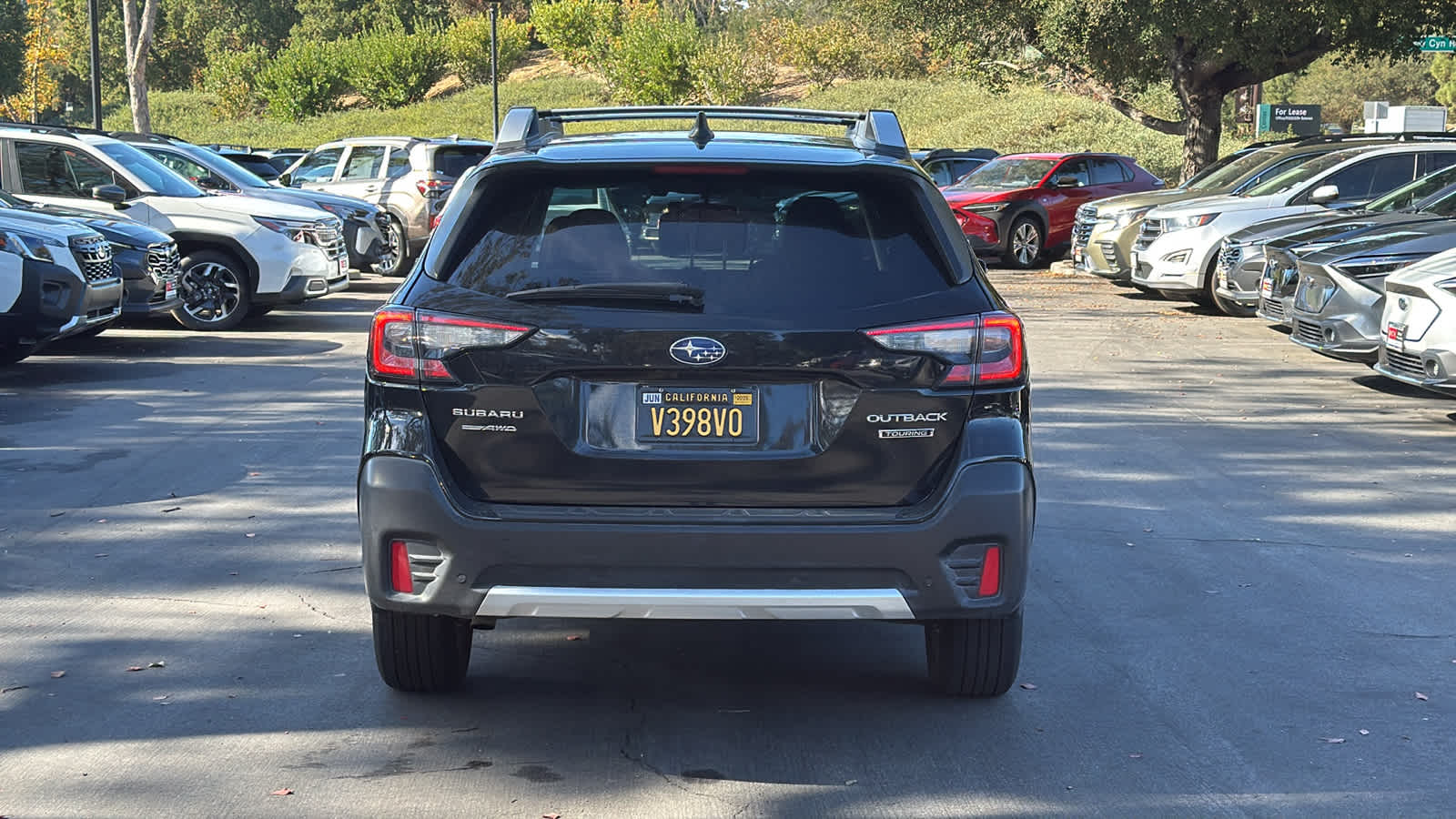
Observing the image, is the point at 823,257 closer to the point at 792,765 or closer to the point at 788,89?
the point at 792,765

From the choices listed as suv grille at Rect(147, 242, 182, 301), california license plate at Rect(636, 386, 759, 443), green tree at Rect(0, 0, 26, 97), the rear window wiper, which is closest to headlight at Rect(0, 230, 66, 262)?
suv grille at Rect(147, 242, 182, 301)

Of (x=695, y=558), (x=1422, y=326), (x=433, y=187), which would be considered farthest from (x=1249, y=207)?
(x=695, y=558)

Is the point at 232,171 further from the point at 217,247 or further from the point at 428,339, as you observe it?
the point at 428,339

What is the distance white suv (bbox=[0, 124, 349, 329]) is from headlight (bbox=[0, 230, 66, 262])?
2.98 m

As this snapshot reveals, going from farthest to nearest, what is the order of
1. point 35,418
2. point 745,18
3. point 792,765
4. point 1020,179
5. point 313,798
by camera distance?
1. point 745,18
2. point 1020,179
3. point 35,418
4. point 792,765
5. point 313,798

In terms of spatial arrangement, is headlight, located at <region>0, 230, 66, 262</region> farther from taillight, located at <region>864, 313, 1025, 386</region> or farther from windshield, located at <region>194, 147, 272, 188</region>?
taillight, located at <region>864, 313, 1025, 386</region>

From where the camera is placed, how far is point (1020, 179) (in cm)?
2553

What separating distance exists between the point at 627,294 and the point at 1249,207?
48.6ft

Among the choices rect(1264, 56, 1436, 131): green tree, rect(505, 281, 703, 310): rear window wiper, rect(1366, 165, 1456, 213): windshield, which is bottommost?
rect(1264, 56, 1436, 131): green tree

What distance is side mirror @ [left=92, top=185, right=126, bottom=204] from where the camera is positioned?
14.9m

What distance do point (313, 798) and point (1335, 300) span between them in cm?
963

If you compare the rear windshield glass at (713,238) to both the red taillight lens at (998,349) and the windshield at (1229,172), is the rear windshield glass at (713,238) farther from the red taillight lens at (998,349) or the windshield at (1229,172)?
the windshield at (1229,172)

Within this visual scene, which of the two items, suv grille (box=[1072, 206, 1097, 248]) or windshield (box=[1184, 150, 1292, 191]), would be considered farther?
suv grille (box=[1072, 206, 1097, 248])

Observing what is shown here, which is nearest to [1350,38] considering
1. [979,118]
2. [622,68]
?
[979,118]
